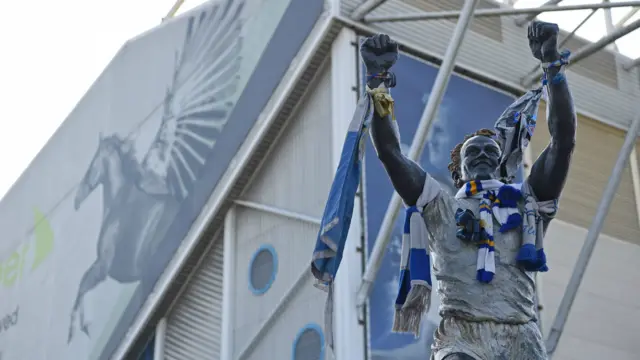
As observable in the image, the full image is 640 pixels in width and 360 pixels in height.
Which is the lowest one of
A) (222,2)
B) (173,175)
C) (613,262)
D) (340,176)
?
(340,176)

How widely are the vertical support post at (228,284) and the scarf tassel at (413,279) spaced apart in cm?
1447

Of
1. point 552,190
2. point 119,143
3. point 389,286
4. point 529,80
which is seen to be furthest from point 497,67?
point 552,190

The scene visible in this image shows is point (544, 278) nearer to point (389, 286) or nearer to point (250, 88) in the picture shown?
point (389, 286)

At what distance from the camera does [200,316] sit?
71.8ft

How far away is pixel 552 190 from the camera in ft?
20.2

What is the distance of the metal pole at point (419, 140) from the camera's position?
16953mm

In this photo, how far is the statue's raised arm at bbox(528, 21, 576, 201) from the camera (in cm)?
596

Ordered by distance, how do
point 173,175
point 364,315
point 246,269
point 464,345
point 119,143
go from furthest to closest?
point 119,143
point 173,175
point 246,269
point 364,315
point 464,345

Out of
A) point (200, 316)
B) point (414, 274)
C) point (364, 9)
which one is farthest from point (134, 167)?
point (414, 274)

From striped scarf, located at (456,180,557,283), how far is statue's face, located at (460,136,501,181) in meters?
0.06

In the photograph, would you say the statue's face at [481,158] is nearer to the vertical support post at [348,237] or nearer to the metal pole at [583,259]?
the vertical support post at [348,237]

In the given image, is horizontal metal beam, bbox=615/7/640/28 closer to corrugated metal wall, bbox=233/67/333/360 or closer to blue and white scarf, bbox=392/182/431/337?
corrugated metal wall, bbox=233/67/333/360

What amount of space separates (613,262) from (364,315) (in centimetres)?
660

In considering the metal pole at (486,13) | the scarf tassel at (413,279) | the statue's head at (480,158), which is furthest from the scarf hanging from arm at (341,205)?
the metal pole at (486,13)
